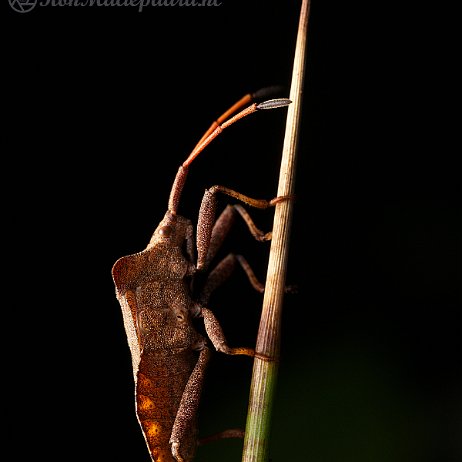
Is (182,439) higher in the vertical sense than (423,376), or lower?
lower

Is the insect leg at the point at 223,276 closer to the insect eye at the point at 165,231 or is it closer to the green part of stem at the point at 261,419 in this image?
the insect eye at the point at 165,231

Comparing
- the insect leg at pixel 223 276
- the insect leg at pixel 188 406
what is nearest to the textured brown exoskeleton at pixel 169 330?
the insect leg at pixel 188 406

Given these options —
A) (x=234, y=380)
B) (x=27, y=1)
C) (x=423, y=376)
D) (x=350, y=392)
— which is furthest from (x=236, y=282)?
(x=27, y=1)

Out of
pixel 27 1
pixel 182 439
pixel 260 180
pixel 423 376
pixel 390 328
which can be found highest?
pixel 27 1

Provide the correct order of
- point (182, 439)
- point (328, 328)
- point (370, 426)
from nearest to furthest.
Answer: point (182, 439) < point (370, 426) < point (328, 328)

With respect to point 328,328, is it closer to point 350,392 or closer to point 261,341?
point 350,392

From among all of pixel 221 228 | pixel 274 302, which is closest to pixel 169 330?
pixel 221 228

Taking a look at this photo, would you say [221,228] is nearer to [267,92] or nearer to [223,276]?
[223,276]
